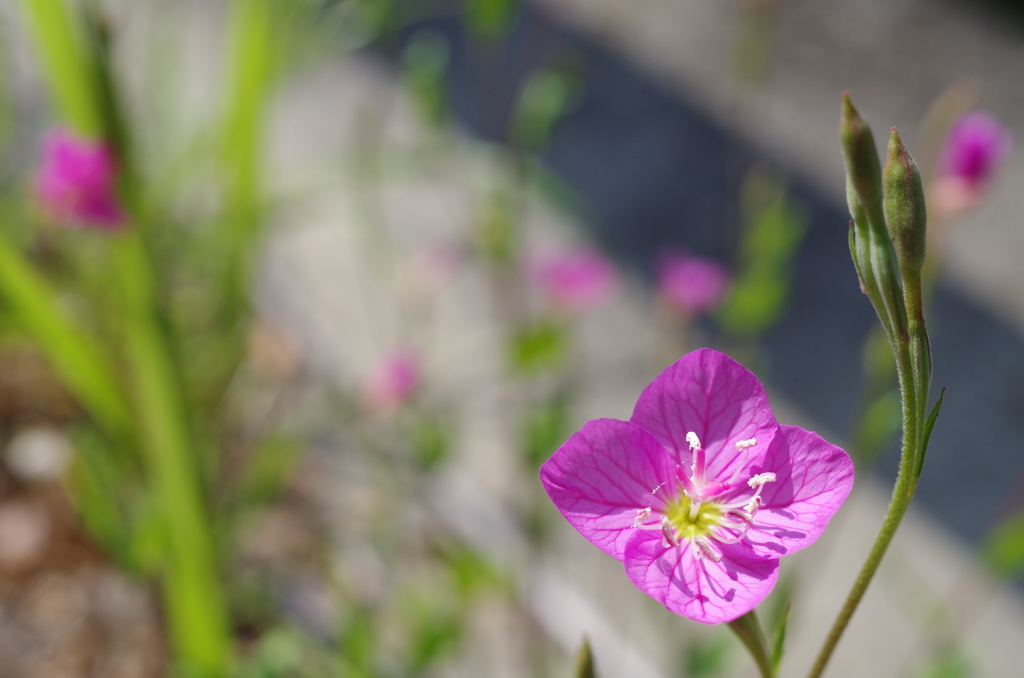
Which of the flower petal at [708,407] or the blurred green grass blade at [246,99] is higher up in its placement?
the flower petal at [708,407]

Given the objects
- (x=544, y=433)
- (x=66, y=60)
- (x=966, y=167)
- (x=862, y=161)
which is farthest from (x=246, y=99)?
(x=862, y=161)

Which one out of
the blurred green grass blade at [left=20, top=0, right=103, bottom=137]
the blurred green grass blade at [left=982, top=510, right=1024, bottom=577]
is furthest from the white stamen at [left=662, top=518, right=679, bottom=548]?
the blurred green grass blade at [left=20, top=0, right=103, bottom=137]

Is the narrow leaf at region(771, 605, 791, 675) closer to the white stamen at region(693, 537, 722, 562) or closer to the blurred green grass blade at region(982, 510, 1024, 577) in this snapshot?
the white stamen at region(693, 537, 722, 562)

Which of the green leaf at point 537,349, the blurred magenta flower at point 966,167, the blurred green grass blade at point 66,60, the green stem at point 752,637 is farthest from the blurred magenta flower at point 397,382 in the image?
the green stem at point 752,637

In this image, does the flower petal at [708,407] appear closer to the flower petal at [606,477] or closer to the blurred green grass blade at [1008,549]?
the flower petal at [606,477]

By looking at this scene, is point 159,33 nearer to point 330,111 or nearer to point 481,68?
point 330,111

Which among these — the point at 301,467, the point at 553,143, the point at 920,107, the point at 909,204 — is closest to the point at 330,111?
the point at 553,143
